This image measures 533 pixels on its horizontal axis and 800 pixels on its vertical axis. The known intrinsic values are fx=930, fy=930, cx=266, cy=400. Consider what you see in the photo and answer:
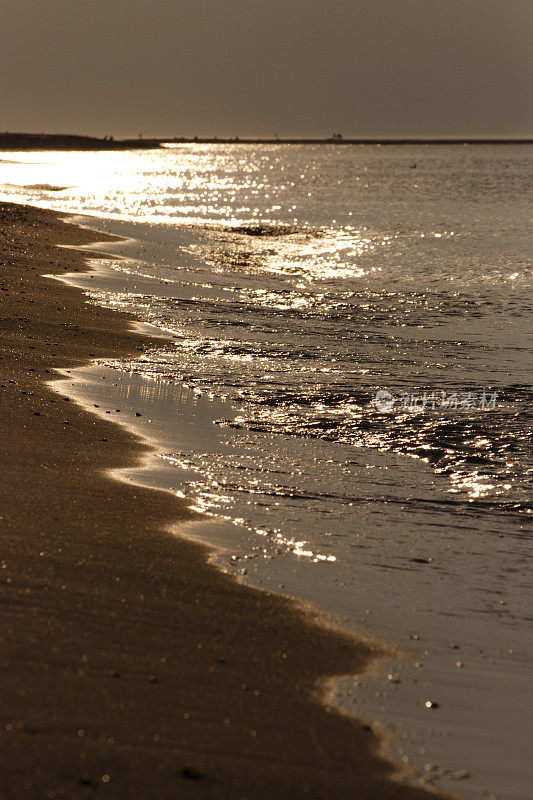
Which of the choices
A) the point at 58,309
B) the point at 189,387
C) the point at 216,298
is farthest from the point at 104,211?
the point at 189,387

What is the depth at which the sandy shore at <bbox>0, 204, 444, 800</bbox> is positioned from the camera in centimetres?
389

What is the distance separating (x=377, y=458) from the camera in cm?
942

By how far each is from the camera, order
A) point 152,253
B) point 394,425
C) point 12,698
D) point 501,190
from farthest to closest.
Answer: point 501,190 < point 152,253 < point 394,425 < point 12,698

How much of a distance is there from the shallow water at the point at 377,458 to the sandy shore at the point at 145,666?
1.04 ft

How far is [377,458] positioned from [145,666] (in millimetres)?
5101

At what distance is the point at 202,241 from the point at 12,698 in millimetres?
34169

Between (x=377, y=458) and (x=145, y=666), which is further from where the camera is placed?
(x=377, y=458)

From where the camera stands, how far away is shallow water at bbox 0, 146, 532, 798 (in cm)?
491

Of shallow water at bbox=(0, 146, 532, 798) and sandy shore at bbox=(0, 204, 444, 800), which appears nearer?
sandy shore at bbox=(0, 204, 444, 800)

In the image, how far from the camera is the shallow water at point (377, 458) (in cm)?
491

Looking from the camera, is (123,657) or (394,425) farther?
(394,425)

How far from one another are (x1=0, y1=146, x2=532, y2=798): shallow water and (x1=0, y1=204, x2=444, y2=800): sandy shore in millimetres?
317

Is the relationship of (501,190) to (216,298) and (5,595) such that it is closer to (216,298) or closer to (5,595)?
(216,298)

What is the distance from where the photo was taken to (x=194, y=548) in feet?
21.1
